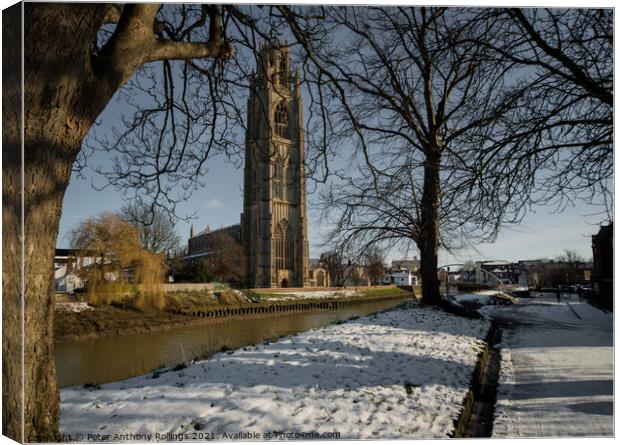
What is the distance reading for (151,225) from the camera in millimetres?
3980

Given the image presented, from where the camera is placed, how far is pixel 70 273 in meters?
3.34

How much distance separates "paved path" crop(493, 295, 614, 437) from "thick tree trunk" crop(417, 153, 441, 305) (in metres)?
1.62

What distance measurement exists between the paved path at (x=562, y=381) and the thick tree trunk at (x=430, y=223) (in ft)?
5.33

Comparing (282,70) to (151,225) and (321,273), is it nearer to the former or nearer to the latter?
(151,225)

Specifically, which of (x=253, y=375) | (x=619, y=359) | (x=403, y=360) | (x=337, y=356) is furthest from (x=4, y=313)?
(x=619, y=359)

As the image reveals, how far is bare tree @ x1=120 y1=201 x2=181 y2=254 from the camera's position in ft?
12.5

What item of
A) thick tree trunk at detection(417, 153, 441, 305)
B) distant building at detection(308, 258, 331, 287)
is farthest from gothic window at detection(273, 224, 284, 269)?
thick tree trunk at detection(417, 153, 441, 305)

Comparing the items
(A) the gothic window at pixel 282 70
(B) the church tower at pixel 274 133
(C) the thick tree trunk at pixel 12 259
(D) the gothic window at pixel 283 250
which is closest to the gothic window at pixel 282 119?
(B) the church tower at pixel 274 133

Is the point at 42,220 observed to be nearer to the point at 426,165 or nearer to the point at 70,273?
the point at 70,273

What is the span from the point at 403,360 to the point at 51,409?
2909mm

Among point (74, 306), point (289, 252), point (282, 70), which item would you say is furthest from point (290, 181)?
point (289, 252)

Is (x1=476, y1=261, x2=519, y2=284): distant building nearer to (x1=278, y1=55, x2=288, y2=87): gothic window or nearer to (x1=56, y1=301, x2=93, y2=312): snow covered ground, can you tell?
(x1=278, y1=55, x2=288, y2=87): gothic window

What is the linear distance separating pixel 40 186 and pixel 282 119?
7.35ft

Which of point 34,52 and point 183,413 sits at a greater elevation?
point 34,52
